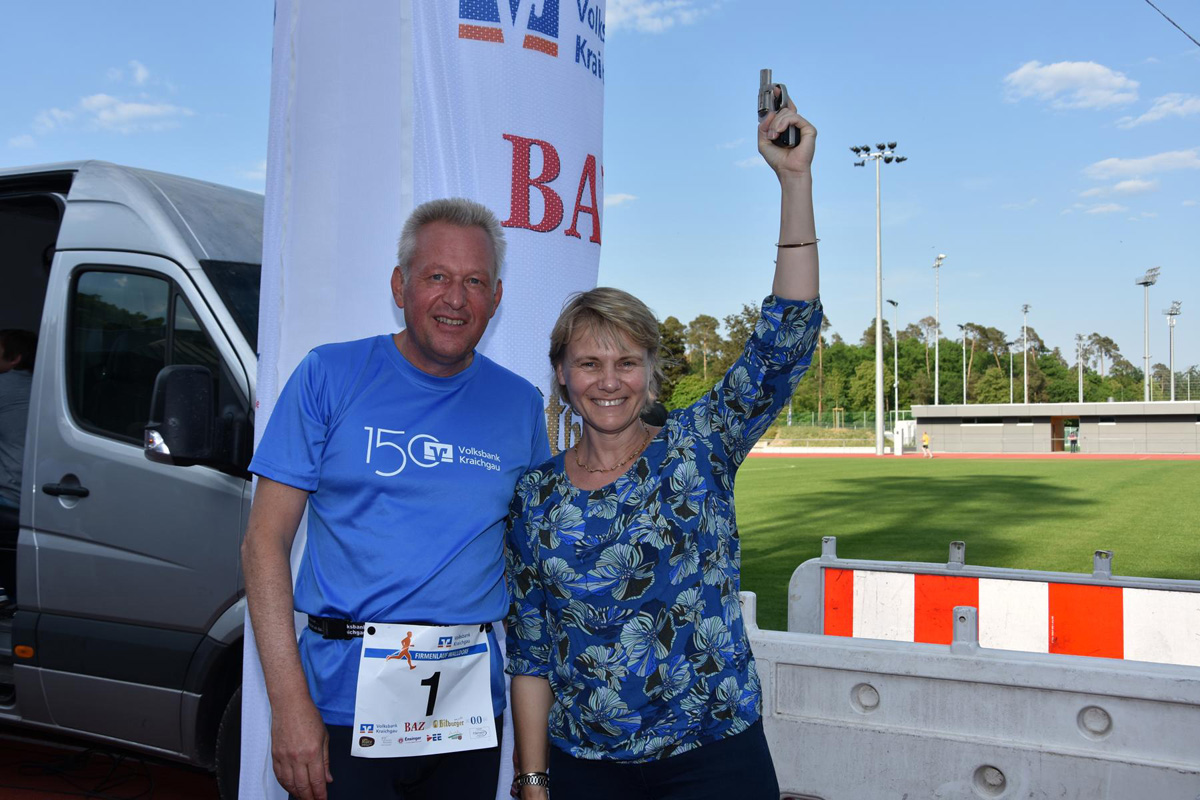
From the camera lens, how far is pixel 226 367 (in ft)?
13.1

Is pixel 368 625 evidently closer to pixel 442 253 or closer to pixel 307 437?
pixel 307 437

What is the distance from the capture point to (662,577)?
1.93 meters

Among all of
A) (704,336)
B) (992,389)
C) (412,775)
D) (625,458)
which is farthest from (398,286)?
(992,389)

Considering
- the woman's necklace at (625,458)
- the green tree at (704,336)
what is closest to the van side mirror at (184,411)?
the woman's necklace at (625,458)

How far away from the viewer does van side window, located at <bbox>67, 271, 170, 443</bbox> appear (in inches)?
169

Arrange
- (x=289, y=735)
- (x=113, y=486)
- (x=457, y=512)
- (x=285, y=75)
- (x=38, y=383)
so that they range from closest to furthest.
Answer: (x=289, y=735), (x=457, y=512), (x=285, y=75), (x=113, y=486), (x=38, y=383)

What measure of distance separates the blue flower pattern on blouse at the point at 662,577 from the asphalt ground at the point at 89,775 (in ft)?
11.3

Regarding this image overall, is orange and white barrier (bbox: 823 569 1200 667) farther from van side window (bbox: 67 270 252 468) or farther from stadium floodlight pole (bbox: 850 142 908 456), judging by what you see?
stadium floodlight pole (bbox: 850 142 908 456)

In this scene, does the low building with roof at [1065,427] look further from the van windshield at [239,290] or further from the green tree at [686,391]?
the van windshield at [239,290]

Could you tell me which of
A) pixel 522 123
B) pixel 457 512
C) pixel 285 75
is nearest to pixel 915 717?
pixel 457 512

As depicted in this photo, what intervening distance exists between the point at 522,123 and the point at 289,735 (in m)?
1.85

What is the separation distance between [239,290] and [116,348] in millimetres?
738

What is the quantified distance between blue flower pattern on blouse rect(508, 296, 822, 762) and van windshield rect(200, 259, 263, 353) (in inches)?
95.4

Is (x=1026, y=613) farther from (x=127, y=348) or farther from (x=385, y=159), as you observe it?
(x=127, y=348)
